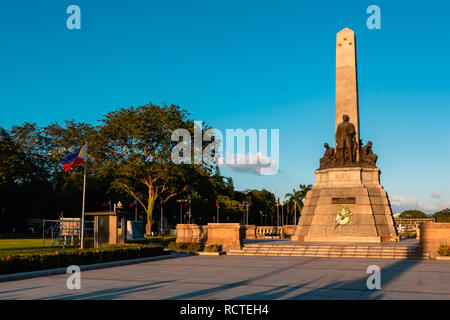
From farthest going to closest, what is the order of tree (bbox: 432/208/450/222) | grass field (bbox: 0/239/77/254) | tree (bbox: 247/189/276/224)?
1. tree (bbox: 247/189/276/224)
2. tree (bbox: 432/208/450/222)
3. grass field (bbox: 0/239/77/254)

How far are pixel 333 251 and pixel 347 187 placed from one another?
27.6 ft

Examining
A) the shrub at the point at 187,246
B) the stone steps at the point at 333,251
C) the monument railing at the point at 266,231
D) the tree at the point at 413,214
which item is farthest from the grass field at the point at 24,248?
the tree at the point at 413,214

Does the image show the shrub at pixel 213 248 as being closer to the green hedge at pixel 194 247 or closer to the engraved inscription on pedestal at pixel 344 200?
the green hedge at pixel 194 247

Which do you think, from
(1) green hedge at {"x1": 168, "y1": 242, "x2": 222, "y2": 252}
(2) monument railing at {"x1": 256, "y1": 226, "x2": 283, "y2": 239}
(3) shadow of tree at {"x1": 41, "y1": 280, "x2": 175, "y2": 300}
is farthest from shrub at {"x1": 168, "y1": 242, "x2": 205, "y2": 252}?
(2) monument railing at {"x1": 256, "y1": 226, "x2": 283, "y2": 239}

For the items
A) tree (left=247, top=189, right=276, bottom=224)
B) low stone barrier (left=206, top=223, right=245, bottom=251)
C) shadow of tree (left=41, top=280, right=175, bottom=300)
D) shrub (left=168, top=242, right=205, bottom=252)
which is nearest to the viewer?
shadow of tree (left=41, top=280, right=175, bottom=300)

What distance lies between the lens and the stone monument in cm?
2964

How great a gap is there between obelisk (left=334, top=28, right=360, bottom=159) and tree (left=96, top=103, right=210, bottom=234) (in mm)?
15989

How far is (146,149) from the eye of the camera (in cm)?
4409

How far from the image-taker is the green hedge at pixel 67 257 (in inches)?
601

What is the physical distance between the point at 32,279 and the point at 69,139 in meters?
42.4

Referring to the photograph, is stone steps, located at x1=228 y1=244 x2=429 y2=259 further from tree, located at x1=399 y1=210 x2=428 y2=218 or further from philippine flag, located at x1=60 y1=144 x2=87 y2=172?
tree, located at x1=399 y1=210 x2=428 y2=218

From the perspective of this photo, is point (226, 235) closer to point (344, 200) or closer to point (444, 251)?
point (344, 200)

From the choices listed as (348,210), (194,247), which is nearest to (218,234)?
(194,247)

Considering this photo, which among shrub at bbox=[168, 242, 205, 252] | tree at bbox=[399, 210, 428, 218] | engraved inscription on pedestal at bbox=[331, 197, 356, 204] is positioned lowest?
tree at bbox=[399, 210, 428, 218]
